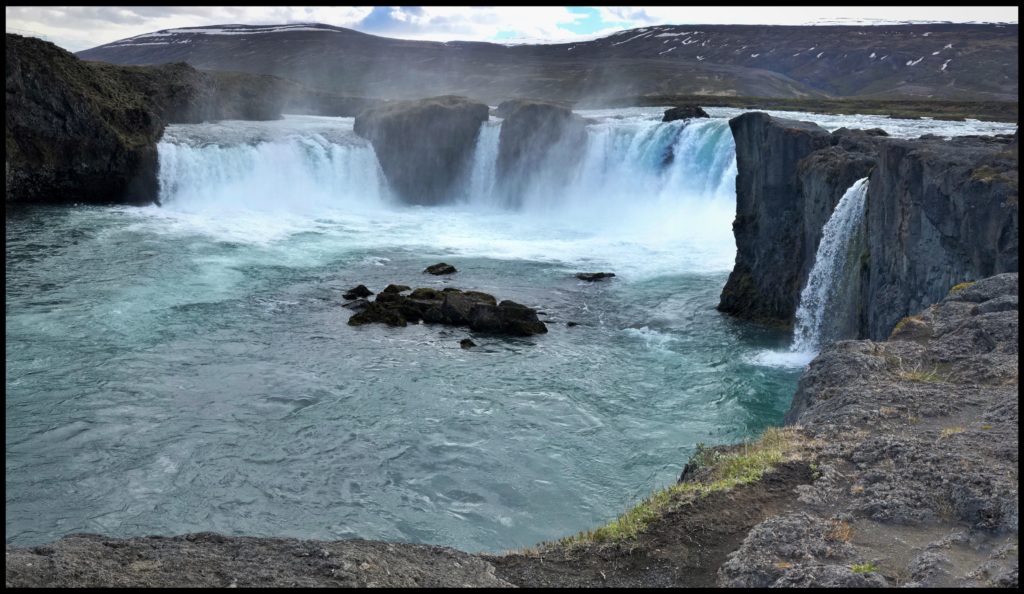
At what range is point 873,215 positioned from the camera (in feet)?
68.7

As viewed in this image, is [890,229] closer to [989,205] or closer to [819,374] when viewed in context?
[989,205]

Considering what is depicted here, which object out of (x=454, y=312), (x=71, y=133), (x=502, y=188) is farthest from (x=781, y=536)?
(x=502, y=188)

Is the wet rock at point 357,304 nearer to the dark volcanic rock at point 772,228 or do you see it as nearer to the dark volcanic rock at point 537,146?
the dark volcanic rock at point 772,228

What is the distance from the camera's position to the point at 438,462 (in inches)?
652

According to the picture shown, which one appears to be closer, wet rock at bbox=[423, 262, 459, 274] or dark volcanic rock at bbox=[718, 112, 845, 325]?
dark volcanic rock at bbox=[718, 112, 845, 325]

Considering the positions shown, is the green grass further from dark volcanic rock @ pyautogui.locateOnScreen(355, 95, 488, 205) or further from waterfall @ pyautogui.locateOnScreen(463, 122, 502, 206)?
dark volcanic rock @ pyautogui.locateOnScreen(355, 95, 488, 205)

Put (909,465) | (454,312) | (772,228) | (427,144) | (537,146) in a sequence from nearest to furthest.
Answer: (909,465), (454,312), (772,228), (537,146), (427,144)

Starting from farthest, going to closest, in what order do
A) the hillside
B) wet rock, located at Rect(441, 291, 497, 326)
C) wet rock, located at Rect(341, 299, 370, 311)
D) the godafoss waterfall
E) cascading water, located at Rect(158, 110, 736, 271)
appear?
the hillside
cascading water, located at Rect(158, 110, 736, 271)
wet rock, located at Rect(341, 299, 370, 311)
wet rock, located at Rect(441, 291, 497, 326)
the godafoss waterfall

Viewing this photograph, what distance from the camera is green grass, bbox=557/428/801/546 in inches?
318

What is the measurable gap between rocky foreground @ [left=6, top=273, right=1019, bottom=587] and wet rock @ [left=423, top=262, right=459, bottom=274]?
2407 cm

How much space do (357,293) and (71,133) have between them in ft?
93.4

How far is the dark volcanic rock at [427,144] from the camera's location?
187ft

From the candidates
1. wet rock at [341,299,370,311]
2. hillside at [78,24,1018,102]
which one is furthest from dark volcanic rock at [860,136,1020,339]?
hillside at [78,24,1018,102]

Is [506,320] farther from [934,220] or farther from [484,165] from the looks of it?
[484,165]
